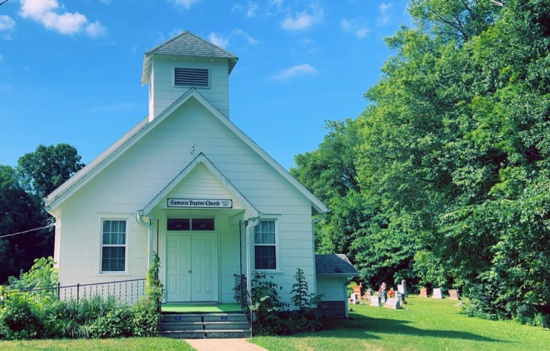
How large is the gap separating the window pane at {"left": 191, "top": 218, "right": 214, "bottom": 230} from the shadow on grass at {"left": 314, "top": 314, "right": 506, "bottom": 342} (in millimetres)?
4922

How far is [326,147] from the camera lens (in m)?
54.0

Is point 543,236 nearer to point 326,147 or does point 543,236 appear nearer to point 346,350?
point 346,350

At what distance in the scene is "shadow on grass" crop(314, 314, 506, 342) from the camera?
14.5 m

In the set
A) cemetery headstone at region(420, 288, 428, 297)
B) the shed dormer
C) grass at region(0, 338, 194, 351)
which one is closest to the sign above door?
grass at region(0, 338, 194, 351)

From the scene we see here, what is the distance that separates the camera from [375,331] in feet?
50.2

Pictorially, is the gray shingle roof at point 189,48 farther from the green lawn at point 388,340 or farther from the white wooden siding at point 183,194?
the green lawn at point 388,340

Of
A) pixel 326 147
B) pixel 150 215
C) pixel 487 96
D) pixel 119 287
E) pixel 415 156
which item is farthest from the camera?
pixel 326 147

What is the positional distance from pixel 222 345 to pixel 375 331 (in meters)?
5.24

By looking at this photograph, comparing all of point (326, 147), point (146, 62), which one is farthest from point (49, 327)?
point (326, 147)

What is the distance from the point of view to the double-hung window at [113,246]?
15.5 meters

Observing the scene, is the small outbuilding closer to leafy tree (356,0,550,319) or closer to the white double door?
the white double door

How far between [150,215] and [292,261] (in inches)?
194

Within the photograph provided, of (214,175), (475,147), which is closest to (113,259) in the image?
(214,175)

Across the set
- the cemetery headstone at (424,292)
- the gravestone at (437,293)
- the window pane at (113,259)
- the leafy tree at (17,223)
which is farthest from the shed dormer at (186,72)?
the leafy tree at (17,223)
